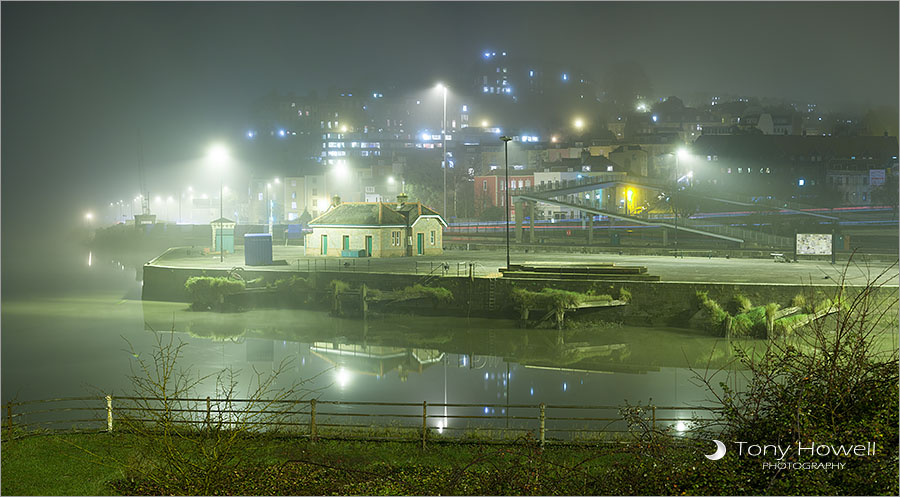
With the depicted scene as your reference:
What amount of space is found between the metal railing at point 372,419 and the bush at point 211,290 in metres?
15.2

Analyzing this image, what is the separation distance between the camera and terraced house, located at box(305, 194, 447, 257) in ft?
143

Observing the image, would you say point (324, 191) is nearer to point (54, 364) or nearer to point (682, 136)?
point (682, 136)

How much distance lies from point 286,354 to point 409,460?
15.4m

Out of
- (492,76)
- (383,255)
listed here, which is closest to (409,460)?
(383,255)

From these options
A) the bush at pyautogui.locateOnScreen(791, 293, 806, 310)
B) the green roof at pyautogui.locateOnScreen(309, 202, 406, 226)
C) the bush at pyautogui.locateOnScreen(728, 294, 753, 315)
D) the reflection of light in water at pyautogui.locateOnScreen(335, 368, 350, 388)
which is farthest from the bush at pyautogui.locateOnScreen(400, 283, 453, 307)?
the bush at pyautogui.locateOnScreen(791, 293, 806, 310)

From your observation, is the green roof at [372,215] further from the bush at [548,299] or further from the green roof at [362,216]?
the bush at [548,299]

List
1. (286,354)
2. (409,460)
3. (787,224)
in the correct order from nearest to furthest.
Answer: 1. (409,460)
2. (286,354)
3. (787,224)

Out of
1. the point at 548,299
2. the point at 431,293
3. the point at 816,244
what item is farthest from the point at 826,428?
the point at 816,244

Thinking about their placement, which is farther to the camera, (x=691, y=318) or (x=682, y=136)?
(x=682, y=136)

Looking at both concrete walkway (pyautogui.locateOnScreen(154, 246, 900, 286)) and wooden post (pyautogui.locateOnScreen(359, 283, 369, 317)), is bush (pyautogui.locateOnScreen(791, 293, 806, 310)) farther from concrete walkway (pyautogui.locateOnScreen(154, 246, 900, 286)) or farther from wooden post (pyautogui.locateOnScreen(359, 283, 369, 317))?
wooden post (pyautogui.locateOnScreen(359, 283, 369, 317))

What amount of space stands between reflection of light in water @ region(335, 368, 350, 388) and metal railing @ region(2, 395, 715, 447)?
2803mm

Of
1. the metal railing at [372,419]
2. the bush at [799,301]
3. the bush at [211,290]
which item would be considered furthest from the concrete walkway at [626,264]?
the metal railing at [372,419]

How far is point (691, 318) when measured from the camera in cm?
2802

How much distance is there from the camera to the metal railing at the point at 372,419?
1131 centimetres
